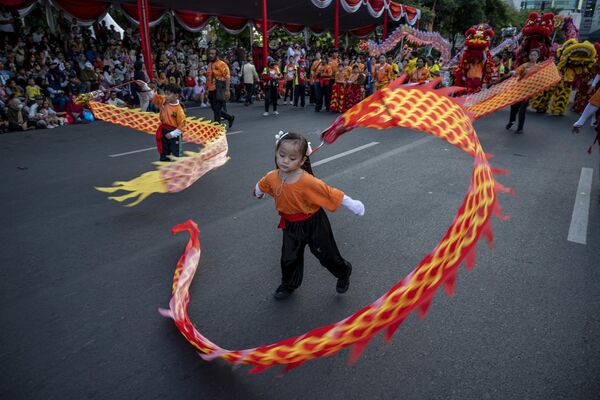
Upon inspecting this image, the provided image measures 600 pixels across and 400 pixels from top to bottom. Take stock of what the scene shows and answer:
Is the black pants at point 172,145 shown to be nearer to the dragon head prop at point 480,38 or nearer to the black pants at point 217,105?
the black pants at point 217,105

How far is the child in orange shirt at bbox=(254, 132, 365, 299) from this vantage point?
8.41ft

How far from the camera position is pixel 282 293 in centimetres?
305

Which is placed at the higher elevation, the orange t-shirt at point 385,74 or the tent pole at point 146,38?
the tent pole at point 146,38

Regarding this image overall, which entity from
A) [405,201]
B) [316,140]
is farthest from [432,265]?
[316,140]

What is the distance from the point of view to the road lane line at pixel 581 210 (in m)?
4.06

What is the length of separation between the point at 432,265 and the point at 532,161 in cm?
622

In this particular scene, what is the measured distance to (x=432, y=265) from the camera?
1647mm

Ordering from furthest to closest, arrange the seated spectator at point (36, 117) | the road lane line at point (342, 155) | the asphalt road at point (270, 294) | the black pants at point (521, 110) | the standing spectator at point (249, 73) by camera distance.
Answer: the standing spectator at point (249, 73) < the seated spectator at point (36, 117) < the black pants at point (521, 110) < the road lane line at point (342, 155) < the asphalt road at point (270, 294)

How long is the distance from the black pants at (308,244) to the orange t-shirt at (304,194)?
0.12 metres

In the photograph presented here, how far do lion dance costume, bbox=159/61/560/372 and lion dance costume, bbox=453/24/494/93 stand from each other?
9322mm

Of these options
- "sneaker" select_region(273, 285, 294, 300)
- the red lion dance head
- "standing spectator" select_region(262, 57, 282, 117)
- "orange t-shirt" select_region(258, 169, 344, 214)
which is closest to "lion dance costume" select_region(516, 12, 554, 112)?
the red lion dance head

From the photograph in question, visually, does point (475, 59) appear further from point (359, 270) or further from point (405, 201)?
point (359, 270)

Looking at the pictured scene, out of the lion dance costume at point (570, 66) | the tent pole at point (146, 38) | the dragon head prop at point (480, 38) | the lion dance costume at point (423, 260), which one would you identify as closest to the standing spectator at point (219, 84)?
the tent pole at point (146, 38)

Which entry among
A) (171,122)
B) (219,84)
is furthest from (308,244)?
(219,84)
